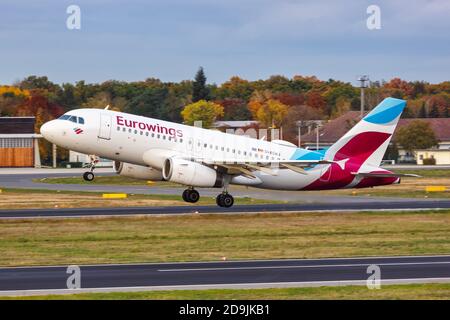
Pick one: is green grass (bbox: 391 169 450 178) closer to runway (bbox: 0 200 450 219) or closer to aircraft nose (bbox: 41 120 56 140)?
runway (bbox: 0 200 450 219)

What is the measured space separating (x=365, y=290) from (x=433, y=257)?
8.28 metres

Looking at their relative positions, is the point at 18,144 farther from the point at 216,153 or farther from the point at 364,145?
the point at 364,145

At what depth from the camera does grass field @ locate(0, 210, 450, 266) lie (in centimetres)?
3428

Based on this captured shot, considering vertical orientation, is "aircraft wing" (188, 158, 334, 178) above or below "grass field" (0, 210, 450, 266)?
above

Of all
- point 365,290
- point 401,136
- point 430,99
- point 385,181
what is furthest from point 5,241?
point 430,99

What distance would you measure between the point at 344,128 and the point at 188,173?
83788mm

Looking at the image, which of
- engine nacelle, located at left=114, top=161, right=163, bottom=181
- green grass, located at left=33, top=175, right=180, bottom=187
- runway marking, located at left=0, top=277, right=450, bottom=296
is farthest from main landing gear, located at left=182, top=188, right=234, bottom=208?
green grass, located at left=33, top=175, right=180, bottom=187

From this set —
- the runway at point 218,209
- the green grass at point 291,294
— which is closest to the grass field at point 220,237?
the runway at point 218,209

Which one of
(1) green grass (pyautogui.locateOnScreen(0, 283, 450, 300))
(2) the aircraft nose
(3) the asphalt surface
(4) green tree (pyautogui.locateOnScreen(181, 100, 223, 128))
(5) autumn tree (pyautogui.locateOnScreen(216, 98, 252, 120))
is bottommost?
(1) green grass (pyautogui.locateOnScreen(0, 283, 450, 300))

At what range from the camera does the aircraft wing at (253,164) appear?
50.5m

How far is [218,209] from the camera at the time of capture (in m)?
52.9

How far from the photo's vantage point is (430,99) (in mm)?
177250

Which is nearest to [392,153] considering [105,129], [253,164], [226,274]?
[253,164]
